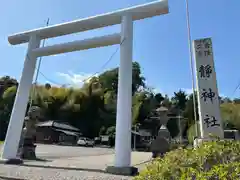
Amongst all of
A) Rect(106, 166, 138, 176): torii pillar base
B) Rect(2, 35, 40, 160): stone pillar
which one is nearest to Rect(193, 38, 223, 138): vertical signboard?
Rect(106, 166, 138, 176): torii pillar base

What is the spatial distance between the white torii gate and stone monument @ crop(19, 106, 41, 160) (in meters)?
2.93

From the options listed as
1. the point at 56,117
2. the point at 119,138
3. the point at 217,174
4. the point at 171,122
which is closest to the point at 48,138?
the point at 56,117

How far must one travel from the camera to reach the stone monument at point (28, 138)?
34.2 ft

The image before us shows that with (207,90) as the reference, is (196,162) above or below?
below

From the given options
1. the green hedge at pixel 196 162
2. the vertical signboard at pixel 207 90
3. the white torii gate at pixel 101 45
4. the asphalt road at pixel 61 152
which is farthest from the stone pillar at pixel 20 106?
the green hedge at pixel 196 162

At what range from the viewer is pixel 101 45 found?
24.5 feet

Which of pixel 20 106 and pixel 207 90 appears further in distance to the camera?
pixel 20 106

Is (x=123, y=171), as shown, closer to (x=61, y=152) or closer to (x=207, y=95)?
(x=207, y=95)

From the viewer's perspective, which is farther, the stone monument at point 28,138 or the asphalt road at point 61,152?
the asphalt road at point 61,152

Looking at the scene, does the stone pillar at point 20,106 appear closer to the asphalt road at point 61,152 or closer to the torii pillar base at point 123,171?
the torii pillar base at point 123,171

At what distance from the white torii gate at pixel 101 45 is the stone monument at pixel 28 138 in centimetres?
293

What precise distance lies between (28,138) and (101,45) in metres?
6.10

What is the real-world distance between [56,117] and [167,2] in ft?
98.7

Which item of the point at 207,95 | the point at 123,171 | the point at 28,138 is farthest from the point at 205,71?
the point at 28,138
